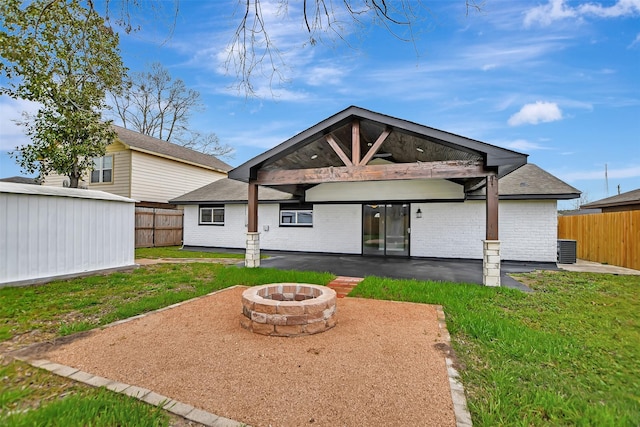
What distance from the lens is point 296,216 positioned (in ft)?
43.3

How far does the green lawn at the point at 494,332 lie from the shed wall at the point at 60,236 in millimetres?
644

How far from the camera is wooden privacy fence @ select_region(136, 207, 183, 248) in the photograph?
14750 mm

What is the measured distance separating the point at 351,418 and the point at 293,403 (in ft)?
1.63

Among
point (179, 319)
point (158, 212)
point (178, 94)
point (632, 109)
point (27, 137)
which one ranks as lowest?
point (179, 319)

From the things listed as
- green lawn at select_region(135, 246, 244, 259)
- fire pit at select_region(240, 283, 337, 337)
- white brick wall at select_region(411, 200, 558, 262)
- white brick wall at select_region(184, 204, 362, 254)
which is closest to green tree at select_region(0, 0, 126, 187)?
green lawn at select_region(135, 246, 244, 259)

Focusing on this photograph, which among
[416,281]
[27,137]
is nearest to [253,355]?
[416,281]

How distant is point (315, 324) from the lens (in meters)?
4.04

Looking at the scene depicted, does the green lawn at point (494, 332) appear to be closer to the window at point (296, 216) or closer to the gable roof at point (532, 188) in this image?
the gable roof at point (532, 188)

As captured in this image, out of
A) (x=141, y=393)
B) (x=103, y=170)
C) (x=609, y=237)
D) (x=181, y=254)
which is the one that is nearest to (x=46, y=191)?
(x=181, y=254)

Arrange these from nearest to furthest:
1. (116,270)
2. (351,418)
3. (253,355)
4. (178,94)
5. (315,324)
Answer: (351,418)
(253,355)
(315,324)
(116,270)
(178,94)

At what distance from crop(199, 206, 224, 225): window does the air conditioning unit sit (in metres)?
14.1

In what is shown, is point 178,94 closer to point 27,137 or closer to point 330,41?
point 27,137

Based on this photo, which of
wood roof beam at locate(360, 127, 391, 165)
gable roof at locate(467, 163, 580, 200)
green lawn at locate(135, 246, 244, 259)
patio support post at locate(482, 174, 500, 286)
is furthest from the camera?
green lawn at locate(135, 246, 244, 259)

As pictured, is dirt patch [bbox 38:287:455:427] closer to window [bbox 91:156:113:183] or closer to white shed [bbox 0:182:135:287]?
white shed [bbox 0:182:135:287]
